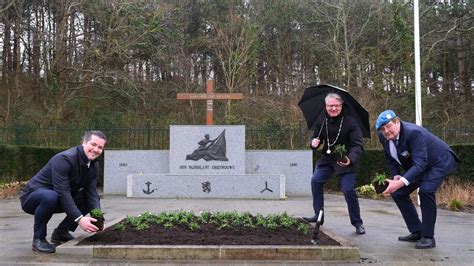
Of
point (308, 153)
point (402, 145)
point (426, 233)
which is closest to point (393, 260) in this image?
point (426, 233)

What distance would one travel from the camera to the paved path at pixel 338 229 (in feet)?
16.5

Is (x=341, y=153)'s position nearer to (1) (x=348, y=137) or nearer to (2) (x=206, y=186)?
(1) (x=348, y=137)

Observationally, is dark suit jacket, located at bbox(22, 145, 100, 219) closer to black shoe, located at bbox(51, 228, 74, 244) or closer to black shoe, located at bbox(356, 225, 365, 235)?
black shoe, located at bbox(51, 228, 74, 244)

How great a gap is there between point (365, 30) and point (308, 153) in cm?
1750

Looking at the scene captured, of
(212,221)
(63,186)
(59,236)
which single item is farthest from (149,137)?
(63,186)

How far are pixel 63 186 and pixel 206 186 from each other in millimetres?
8117

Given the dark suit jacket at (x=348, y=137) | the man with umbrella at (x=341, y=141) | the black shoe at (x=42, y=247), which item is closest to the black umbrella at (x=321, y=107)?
the man with umbrella at (x=341, y=141)

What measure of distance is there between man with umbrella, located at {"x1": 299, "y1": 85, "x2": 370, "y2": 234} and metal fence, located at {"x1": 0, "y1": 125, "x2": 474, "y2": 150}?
35.5 ft

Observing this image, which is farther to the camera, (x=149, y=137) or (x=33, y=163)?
(x=149, y=137)

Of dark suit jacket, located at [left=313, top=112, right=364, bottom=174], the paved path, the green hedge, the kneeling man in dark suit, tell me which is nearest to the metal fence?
the green hedge

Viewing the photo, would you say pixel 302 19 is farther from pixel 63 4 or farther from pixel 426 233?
pixel 426 233

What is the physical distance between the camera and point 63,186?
516cm

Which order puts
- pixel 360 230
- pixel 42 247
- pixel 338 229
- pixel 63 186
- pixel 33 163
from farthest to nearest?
pixel 33 163 → pixel 338 229 → pixel 360 230 → pixel 42 247 → pixel 63 186

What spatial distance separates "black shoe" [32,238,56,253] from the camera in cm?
523
